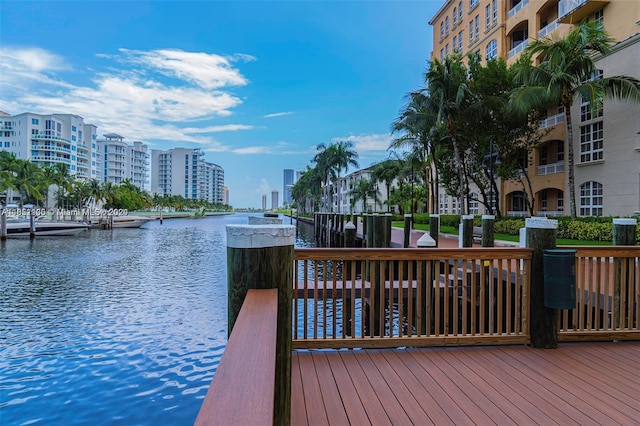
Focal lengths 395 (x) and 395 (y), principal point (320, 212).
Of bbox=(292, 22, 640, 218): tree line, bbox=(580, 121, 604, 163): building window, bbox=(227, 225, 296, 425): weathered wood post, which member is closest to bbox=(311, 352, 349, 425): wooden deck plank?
bbox=(227, 225, 296, 425): weathered wood post

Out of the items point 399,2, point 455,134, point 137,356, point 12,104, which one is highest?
point 12,104

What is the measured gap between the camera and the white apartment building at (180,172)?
152375 mm

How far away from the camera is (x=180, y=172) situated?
152250 mm

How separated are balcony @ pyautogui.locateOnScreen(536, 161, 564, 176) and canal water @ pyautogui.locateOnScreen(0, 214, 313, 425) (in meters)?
17.9

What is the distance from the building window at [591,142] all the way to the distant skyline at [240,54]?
8558 millimetres

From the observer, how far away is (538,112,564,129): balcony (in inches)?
813

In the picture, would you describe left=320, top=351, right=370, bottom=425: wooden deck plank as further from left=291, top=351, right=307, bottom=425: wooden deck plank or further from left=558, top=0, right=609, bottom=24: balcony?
left=558, top=0, right=609, bottom=24: balcony

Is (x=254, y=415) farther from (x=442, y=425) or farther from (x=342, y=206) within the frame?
(x=342, y=206)

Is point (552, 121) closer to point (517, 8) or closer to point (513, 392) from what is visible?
point (517, 8)

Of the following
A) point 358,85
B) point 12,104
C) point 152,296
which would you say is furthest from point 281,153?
point 152,296

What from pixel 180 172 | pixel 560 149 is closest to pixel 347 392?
pixel 560 149

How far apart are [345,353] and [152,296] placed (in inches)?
329

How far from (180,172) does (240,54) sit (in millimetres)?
122204

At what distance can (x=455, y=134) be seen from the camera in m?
21.5
